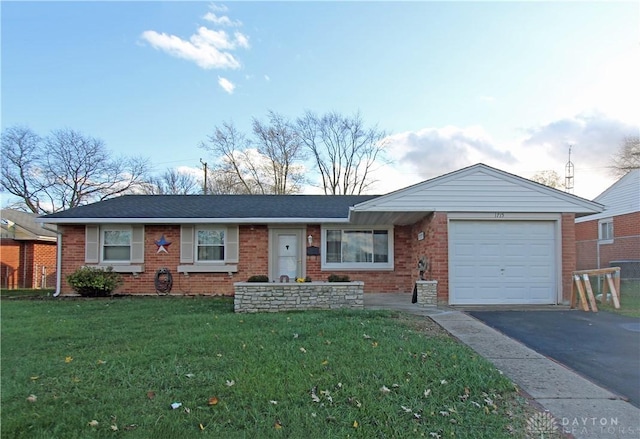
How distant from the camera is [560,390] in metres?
4.27

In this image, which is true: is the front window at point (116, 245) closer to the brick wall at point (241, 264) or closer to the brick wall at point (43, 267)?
the brick wall at point (241, 264)

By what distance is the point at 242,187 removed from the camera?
31.4 m

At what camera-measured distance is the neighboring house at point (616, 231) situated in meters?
16.4

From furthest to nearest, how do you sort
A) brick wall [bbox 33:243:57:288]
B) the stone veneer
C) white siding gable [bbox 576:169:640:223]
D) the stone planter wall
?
brick wall [bbox 33:243:57:288]
white siding gable [bbox 576:169:640:223]
the stone veneer
the stone planter wall

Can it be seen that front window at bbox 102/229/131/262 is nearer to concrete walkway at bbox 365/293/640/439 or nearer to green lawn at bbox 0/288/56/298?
green lawn at bbox 0/288/56/298

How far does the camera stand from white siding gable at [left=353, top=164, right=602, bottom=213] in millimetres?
10500

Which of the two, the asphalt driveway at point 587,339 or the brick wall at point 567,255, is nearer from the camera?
the asphalt driveway at point 587,339

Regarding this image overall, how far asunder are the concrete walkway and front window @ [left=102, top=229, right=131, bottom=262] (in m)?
10.6

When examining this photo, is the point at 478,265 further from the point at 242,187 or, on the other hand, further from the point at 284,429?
the point at 242,187

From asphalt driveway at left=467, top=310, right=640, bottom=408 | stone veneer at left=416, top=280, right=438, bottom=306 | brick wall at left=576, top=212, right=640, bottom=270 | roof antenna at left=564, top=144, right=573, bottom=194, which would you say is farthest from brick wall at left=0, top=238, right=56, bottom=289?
roof antenna at left=564, top=144, right=573, bottom=194

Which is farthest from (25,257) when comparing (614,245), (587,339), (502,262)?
(614,245)

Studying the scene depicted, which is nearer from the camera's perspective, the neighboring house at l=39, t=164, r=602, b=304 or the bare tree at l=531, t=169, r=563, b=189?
the neighboring house at l=39, t=164, r=602, b=304

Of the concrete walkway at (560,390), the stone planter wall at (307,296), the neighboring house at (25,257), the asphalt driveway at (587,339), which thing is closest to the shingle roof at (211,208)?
the stone planter wall at (307,296)

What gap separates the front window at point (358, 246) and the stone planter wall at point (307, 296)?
392cm
